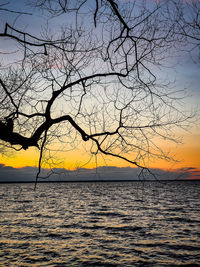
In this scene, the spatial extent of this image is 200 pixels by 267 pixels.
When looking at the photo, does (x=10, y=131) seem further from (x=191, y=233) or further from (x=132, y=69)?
(x=191, y=233)

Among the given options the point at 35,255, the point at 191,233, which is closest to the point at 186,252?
the point at 191,233

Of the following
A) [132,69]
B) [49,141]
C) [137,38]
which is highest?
[137,38]

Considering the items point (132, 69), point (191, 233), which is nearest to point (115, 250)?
point (191, 233)

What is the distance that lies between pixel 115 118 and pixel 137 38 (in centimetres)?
163

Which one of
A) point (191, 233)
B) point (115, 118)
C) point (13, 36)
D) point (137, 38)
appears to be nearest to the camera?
point (13, 36)

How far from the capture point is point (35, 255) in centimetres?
1227

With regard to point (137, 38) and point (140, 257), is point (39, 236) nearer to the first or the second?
point (140, 257)

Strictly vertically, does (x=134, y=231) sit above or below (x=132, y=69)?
below

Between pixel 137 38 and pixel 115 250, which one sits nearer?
pixel 137 38

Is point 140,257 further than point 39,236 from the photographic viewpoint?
No

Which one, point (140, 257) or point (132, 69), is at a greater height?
point (132, 69)

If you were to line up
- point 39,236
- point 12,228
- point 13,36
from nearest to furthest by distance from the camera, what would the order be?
point 13,36 < point 39,236 < point 12,228

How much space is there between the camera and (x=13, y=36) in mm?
4758

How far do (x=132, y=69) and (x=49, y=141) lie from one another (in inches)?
89.6
